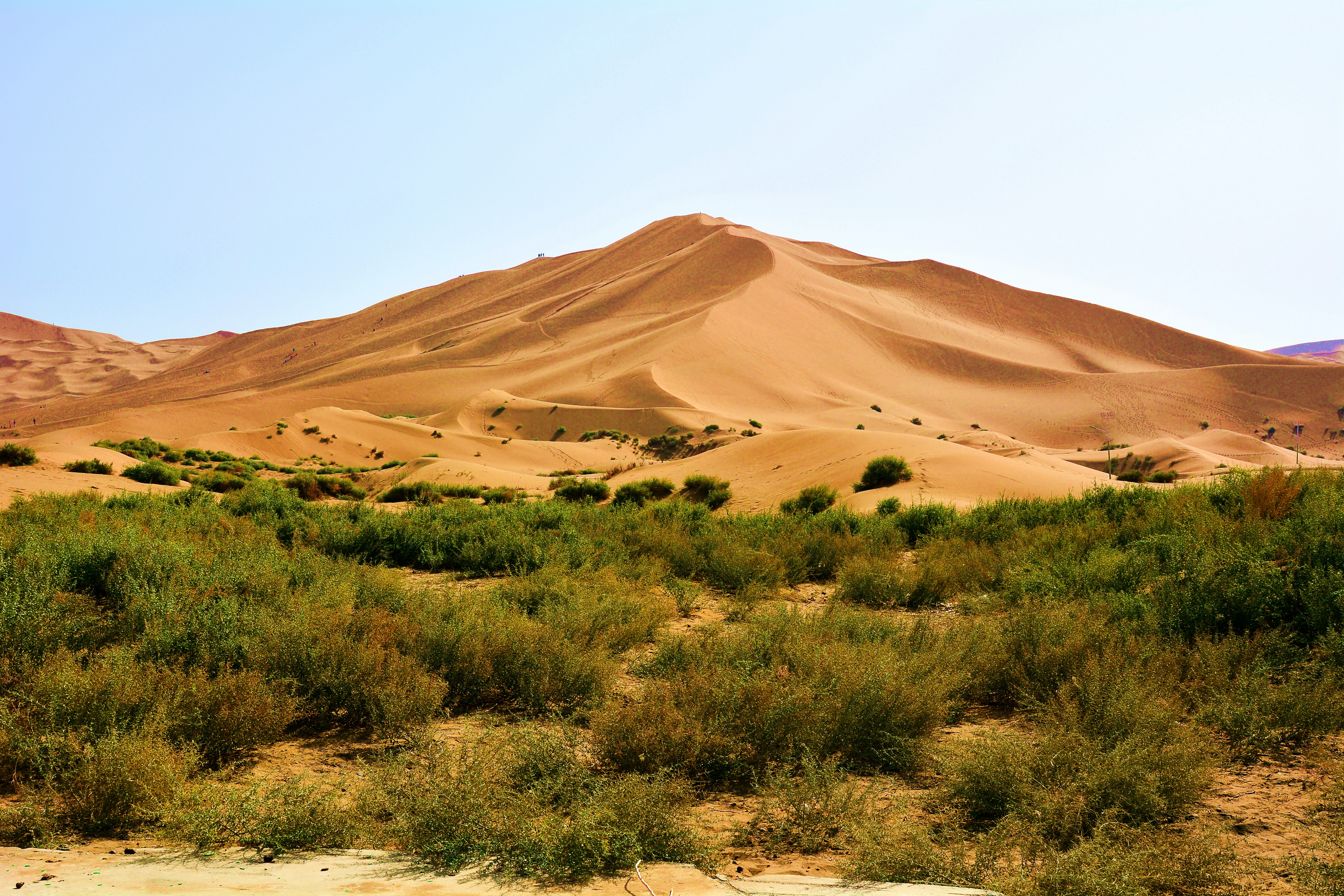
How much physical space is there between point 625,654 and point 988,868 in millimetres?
3699

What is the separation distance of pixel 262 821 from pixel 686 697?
2.27 metres

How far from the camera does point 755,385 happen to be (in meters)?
59.1

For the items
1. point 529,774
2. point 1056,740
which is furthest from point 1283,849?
point 529,774

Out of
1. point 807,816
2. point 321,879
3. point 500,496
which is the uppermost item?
point 321,879

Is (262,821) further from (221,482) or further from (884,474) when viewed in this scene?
(221,482)

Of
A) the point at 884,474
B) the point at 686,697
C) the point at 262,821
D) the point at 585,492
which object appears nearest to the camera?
the point at 262,821

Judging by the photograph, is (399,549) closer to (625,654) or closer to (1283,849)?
(625,654)

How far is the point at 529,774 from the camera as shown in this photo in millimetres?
4078

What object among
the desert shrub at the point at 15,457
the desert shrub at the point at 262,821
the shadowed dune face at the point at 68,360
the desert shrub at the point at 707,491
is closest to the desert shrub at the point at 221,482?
the desert shrub at the point at 15,457

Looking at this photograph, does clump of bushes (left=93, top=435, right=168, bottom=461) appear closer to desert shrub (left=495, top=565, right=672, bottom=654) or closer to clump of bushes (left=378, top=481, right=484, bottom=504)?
clump of bushes (left=378, top=481, right=484, bottom=504)

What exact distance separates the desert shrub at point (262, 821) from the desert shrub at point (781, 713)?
4.65 ft

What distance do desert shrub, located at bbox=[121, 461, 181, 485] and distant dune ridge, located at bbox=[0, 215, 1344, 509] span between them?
27.9 feet

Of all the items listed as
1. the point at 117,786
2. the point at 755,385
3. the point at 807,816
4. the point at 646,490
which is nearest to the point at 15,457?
the point at 646,490

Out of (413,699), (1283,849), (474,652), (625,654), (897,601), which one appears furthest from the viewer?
(897,601)
